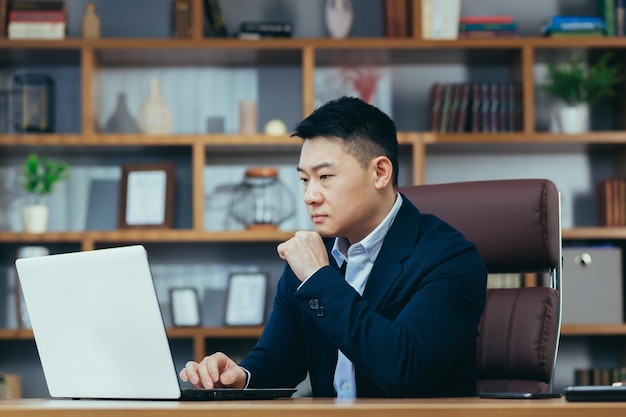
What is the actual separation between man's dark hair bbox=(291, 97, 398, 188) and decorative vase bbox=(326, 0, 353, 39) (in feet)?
6.95

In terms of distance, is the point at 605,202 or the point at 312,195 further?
the point at 605,202

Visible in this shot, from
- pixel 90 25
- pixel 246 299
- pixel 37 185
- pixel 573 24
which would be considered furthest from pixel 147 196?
pixel 573 24

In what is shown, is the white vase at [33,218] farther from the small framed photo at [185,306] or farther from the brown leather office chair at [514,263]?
the brown leather office chair at [514,263]

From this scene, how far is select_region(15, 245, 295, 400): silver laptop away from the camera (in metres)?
1.41

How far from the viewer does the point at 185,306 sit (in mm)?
4027

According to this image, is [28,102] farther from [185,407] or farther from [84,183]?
[185,407]

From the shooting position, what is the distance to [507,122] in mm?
3963

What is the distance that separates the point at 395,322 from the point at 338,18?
255 cm

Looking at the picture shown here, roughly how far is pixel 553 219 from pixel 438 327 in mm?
519

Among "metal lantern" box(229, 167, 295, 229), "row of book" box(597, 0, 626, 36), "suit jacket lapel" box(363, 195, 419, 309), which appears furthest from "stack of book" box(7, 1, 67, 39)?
"suit jacket lapel" box(363, 195, 419, 309)

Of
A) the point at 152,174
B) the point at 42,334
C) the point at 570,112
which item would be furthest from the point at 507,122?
the point at 42,334

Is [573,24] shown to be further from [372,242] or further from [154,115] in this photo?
[372,242]

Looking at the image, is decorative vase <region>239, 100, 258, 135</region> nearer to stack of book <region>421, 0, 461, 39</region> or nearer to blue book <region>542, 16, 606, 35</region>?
stack of book <region>421, 0, 461, 39</region>

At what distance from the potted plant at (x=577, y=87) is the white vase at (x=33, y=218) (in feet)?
6.90
